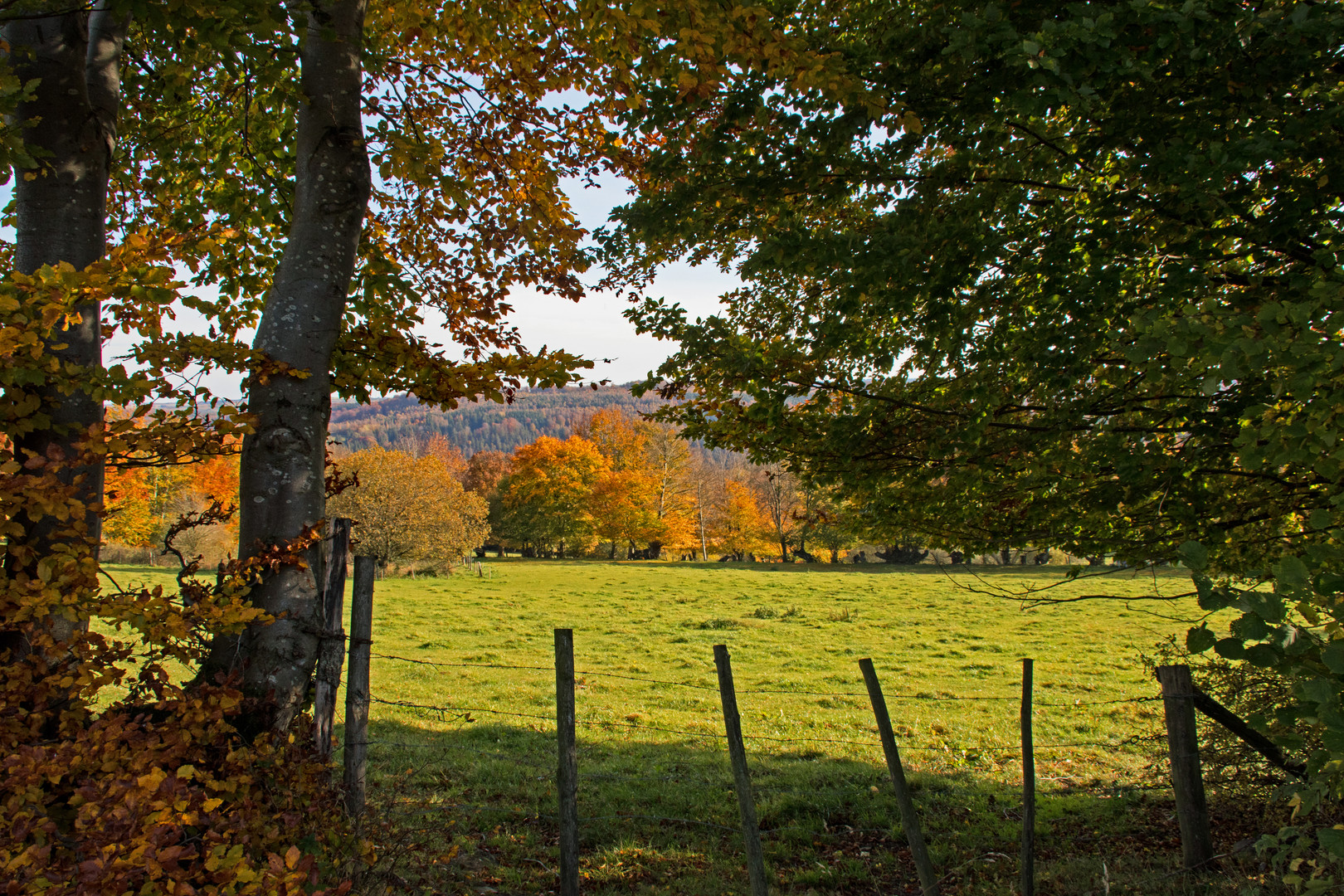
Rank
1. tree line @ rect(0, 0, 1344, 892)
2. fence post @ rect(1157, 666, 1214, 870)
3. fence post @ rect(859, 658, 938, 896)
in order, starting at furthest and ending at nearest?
fence post @ rect(859, 658, 938, 896)
fence post @ rect(1157, 666, 1214, 870)
tree line @ rect(0, 0, 1344, 892)

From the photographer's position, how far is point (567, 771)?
14.2 feet

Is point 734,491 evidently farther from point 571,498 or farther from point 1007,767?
point 1007,767

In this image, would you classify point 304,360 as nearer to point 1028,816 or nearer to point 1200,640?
point 1200,640

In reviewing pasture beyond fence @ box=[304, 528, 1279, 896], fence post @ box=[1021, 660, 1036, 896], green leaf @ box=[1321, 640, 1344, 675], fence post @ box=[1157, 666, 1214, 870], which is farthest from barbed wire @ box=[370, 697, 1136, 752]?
green leaf @ box=[1321, 640, 1344, 675]

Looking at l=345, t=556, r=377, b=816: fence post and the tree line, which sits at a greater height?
the tree line

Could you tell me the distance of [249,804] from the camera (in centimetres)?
288

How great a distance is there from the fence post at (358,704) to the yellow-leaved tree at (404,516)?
25549 millimetres

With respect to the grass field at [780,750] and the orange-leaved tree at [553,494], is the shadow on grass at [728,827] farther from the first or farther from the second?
the orange-leaved tree at [553,494]

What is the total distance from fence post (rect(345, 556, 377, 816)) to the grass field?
356 mm

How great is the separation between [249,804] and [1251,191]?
17.7 ft

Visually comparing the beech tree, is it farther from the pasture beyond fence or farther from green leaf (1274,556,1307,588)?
the pasture beyond fence

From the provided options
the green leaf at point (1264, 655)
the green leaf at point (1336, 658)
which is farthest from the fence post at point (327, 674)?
the green leaf at point (1336, 658)

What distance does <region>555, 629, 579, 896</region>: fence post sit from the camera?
13.9ft

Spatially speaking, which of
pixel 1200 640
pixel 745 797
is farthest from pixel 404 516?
pixel 1200 640
